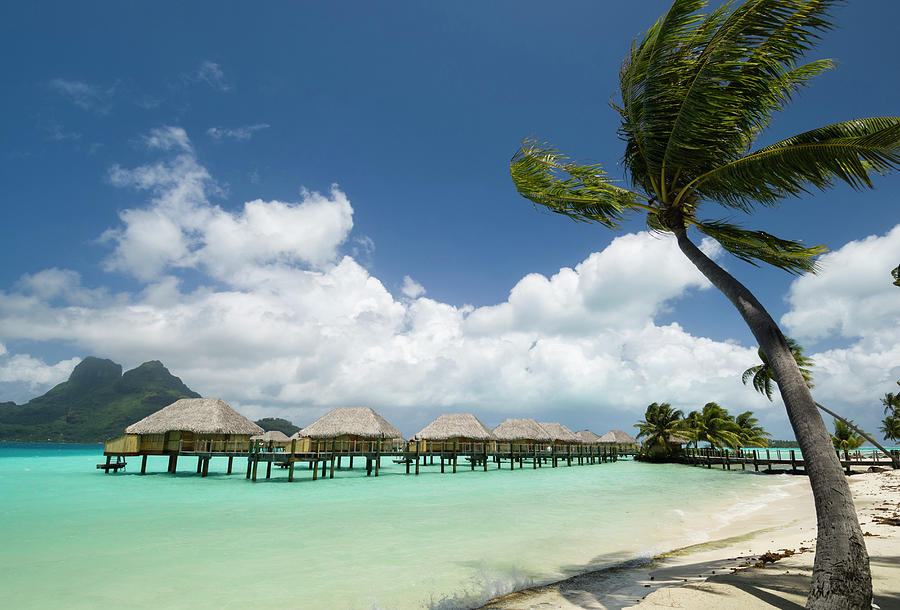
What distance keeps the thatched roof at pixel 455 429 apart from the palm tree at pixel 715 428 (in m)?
20.4

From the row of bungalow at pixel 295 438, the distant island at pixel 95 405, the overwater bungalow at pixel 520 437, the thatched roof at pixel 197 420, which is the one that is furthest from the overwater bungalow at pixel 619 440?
the distant island at pixel 95 405

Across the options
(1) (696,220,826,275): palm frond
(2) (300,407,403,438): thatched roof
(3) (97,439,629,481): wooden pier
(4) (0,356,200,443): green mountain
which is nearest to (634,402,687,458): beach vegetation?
(3) (97,439,629,481): wooden pier

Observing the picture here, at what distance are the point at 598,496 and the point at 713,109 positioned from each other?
1800 cm

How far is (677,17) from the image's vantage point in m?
3.94

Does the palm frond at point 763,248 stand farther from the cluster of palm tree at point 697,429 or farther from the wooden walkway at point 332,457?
the cluster of palm tree at point 697,429

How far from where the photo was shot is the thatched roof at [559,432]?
1795 inches

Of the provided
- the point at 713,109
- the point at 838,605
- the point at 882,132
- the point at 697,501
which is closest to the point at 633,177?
the point at 713,109

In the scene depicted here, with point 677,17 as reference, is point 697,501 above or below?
below

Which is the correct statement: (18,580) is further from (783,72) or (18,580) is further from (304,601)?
(783,72)

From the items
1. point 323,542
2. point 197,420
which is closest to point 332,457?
point 197,420

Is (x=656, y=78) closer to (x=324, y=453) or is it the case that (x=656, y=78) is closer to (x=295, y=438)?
(x=324, y=453)

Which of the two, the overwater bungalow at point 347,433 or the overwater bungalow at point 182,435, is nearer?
the overwater bungalow at point 182,435

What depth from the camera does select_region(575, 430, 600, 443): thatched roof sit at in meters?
49.9

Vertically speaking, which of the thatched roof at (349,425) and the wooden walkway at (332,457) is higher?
the thatched roof at (349,425)
